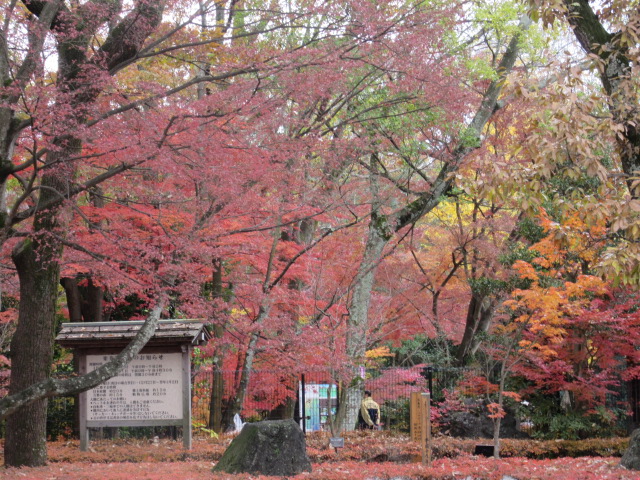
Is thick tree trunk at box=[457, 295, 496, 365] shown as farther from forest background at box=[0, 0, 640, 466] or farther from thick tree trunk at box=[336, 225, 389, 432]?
thick tree trunk at box=[336, 225, 389, 432]

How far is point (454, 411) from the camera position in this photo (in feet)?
50.6

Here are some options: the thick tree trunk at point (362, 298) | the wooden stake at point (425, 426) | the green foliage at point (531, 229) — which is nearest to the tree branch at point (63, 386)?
the wooden stake at point (425, 426)

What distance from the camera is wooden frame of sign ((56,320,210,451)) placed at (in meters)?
11.4

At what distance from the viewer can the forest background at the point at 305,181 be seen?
25.1 ft

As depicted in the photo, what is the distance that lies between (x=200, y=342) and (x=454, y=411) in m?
6.66

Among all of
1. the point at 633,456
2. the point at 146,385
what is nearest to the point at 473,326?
the point at 633,456

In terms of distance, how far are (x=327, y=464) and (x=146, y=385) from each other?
3480 mm

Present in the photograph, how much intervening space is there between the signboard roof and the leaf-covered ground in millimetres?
1880

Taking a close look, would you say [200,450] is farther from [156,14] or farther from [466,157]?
[466,157]

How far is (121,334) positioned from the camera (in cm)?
1159

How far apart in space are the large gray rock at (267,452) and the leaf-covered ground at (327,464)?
0.33 m

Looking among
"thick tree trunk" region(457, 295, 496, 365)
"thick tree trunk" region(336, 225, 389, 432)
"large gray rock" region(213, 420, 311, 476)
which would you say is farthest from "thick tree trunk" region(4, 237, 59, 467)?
"thick tree trunk" region(457, 295, 496, 365)

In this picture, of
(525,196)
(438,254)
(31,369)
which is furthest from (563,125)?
(438,254)

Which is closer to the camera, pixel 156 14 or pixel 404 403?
pixel 156 14
